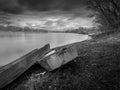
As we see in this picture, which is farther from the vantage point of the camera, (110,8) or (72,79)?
(110,8)

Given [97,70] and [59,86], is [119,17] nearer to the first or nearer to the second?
[97,70]

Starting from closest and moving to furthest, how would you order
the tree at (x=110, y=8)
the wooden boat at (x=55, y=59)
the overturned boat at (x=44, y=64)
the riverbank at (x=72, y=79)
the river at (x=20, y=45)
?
the riverbank at (x=72, y=79) → the overturned boat at (x=44, y=64) → the wooden boat at (x=55, y=59) → the river at (x=20, y=45) → the tree at (x=110, y=8)

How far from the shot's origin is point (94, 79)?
3.33 metres

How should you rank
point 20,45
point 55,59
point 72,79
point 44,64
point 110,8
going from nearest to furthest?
point 72,79 → point 55,59 → point 44,64 → point 110,8 → point 20,45

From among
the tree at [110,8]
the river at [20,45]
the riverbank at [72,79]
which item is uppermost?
the tree at [110,8]

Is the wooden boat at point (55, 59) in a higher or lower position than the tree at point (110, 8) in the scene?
lower

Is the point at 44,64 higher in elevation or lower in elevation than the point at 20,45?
higher

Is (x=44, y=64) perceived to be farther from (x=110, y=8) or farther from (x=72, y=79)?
(x=110, y=8)

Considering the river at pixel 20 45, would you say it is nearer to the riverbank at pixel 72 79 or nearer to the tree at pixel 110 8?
the riverbank at pixel 72 79

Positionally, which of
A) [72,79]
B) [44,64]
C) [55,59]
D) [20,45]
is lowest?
[20,45]

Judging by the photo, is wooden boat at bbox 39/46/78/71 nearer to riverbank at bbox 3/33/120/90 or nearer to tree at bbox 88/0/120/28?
riverbank at bbox 3/33/120/90

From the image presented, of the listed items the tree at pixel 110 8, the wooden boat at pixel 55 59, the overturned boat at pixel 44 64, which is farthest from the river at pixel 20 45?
the tree at pixel 110 8

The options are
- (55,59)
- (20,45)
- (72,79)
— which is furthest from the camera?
(20,45)

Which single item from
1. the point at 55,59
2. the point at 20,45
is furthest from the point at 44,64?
the point at 20,45
